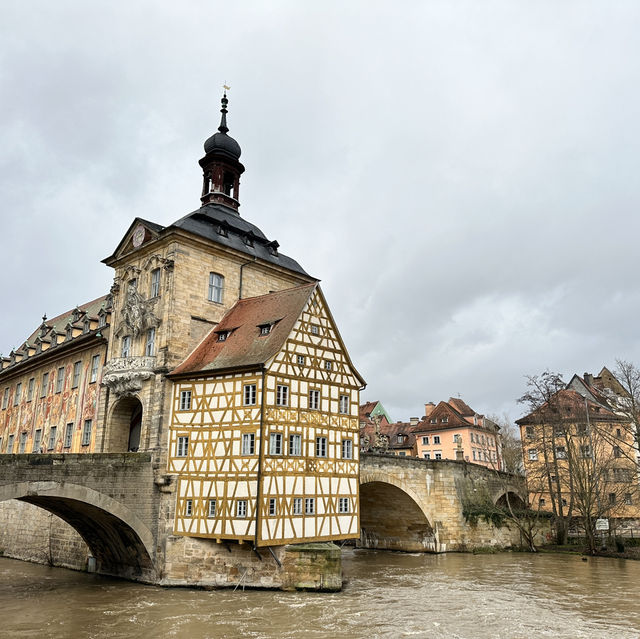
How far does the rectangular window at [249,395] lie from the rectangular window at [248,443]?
1038 millimetres

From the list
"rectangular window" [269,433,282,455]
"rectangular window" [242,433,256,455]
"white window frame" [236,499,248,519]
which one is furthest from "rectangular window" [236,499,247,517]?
"rectangular window" [269,433,282,455]

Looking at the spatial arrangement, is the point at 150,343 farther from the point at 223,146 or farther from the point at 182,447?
the point at 223,146

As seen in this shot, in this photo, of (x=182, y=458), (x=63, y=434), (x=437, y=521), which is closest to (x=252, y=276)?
(x=182, y=458)

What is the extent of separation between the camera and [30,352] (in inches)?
1415

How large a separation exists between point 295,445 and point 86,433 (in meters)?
11.5

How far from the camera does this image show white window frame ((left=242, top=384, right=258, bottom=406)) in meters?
20.0

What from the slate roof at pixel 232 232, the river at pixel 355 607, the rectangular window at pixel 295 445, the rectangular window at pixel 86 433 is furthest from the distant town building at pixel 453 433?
the rectangular window at pixel 295 445

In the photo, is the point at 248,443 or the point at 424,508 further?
the point at 424,508

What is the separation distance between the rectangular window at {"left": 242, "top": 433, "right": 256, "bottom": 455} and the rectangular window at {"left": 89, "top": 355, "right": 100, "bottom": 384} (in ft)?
34.2

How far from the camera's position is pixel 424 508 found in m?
30.6

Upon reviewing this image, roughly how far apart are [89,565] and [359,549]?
1535 cm

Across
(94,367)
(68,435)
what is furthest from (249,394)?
(68,435)

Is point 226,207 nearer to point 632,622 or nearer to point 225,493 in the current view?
point 225,493

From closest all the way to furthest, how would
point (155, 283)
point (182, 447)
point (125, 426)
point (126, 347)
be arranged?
point (182, 447), point (155, 283), point (126, 347), point (125, 426)
